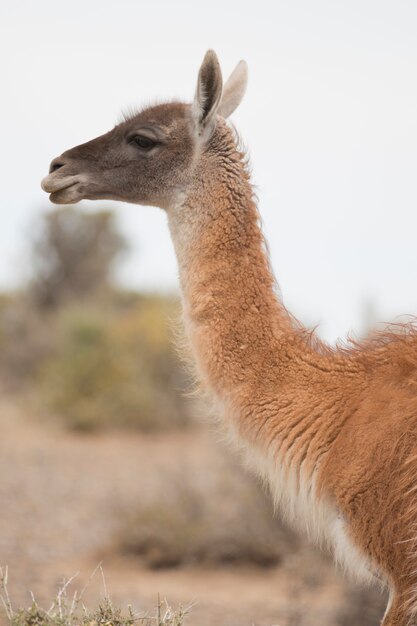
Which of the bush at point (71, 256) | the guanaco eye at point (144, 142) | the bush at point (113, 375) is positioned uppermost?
the bush at point (71, 256)

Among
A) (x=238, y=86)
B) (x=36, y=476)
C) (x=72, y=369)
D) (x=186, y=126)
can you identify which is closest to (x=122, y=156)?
(x=186, y=126)

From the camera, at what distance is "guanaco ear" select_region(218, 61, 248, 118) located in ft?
16.3

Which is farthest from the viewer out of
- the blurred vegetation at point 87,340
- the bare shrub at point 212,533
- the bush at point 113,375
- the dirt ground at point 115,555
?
the blurred vegetation at point 87,340

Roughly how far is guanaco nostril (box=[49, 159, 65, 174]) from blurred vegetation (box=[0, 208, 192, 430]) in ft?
20.7

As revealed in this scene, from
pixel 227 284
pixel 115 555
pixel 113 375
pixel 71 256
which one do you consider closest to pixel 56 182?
pixel 227 284

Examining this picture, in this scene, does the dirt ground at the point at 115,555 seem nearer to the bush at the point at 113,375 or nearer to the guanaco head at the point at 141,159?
the bush at the point at 113,375

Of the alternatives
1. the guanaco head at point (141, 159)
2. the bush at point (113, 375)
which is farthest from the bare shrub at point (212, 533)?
the guanaco head at point (141, 159)

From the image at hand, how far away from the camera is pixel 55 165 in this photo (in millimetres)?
4648

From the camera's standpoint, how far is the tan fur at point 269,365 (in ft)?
11.9

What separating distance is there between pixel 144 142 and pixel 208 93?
40 cm

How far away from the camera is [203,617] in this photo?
7730 mm

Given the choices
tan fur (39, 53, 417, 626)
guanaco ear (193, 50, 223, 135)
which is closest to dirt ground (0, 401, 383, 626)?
tan fur (39, 53, 417, 626)

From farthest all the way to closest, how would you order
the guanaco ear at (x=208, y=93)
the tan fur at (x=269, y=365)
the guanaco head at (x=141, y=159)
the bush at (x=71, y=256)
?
the bush at (x=71, y=256) → the guanaco head at (x=141, y=159) → the guanaco ear at (x=208, y=93) → the tan fur at (x=269, y=365)

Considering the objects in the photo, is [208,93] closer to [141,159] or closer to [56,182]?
[141,159]
